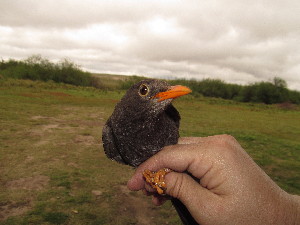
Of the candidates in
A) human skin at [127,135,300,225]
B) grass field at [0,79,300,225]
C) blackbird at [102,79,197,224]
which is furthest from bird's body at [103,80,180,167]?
grass field at [0,79,300,225]

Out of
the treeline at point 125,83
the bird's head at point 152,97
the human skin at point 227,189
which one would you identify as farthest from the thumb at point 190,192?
the treeline at point 125,83

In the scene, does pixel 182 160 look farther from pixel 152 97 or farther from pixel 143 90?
pixel 143 90

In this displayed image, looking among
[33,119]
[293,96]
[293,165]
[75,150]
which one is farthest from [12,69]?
[293,96]

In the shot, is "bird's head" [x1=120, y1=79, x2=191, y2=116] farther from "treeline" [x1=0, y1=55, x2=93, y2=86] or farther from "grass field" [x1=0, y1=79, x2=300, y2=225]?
"treeline" [x1=0, y1=55, x2=93, y2=86]

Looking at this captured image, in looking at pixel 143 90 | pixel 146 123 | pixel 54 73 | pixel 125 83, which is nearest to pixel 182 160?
pixel 146 123

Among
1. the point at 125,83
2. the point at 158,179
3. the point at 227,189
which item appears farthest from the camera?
the point at 125,83

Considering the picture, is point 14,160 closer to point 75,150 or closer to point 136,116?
Result: point 75,150
